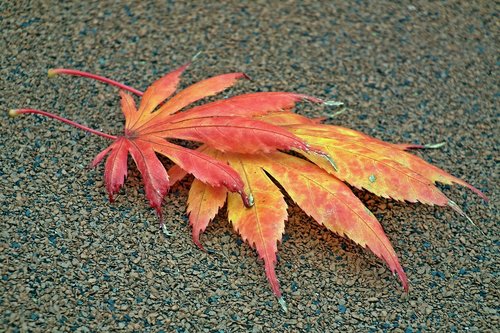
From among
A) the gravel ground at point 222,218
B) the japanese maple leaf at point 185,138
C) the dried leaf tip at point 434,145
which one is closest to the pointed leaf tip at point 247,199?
the japanese maple leaf at point 185,138

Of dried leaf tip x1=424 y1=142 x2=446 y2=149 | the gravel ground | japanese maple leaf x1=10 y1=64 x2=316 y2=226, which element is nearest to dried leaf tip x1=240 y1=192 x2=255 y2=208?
japanese maple leaf x1=10 y1=64 x2=316 y2=226

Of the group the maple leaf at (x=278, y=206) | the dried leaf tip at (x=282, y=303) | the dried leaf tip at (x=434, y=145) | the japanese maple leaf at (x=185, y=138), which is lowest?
the dried leaf tip at (x=434, y=145)

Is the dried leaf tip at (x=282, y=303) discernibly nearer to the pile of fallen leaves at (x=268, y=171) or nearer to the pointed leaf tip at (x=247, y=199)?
the pile of fallen leaves at (x=268, y=171)

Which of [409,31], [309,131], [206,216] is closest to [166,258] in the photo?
[206,216]

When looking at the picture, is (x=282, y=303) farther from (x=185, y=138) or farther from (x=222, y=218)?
(x=185, y=138)

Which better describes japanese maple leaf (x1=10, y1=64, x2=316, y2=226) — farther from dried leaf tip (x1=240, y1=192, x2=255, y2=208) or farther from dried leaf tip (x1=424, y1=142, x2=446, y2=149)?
dried leaf tip (x1=424, y1=142, x2=446, y2=149)

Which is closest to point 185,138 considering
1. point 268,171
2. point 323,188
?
point 268,171

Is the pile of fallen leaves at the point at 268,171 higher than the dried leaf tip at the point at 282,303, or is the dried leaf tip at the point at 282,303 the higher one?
the pile of fallen leaves at the point at 268,171
